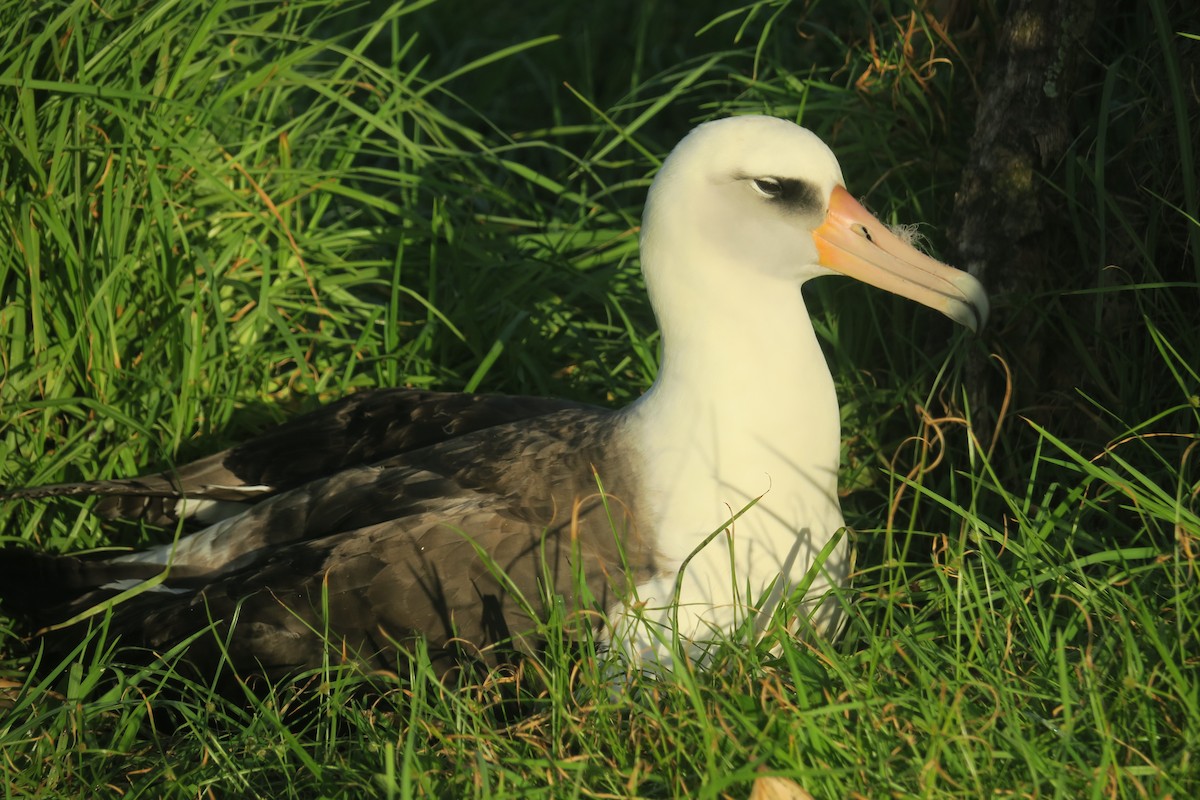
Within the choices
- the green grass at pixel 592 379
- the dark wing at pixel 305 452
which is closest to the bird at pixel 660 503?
the green grass at pixel 592 379

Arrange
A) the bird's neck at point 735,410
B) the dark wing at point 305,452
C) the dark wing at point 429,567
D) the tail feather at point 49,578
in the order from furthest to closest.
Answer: the dark wing at point 305,452, the tail feather at point 49,578, the bird's neck at point 735,410, the dark wing at point 429,567

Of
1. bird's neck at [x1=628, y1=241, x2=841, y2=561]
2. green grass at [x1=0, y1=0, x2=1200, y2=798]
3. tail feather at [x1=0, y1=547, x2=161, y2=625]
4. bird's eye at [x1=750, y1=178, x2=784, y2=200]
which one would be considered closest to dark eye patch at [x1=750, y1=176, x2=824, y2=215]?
bird's eye at [x1=750, y1=178, x2=784, y2=200]

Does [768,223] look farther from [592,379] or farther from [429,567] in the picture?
[592,379]

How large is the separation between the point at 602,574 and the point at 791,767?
80 centimetres

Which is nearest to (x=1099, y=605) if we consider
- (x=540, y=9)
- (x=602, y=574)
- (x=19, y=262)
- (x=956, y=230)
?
(x=602, y=574)

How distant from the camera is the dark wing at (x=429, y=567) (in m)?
2.95

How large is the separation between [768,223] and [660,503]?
660 millimetres

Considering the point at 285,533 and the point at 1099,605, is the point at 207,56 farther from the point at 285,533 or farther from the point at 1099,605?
the point at 1099,605

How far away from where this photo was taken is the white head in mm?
3104

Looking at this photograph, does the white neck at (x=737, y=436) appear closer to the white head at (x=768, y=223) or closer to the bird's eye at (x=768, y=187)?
the white head at (x=768, y=223)

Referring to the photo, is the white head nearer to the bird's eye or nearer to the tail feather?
the bird's eye

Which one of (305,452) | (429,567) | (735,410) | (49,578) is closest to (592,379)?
(305,452)

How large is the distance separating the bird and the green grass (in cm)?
13

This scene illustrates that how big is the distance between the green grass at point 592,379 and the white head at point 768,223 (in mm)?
342
